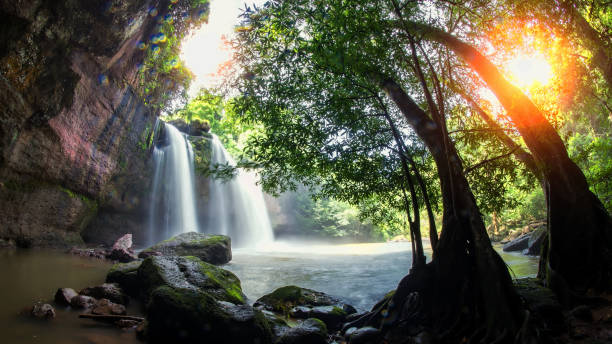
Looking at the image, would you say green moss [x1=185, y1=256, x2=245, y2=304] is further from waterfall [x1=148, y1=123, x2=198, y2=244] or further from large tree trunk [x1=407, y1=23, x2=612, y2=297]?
waterfall [x1=148, y1=123, x2=198, y2=244]

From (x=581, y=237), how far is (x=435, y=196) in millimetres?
3314

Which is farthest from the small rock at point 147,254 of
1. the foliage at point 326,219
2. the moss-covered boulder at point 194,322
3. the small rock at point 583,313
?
the foliage at point 326,219

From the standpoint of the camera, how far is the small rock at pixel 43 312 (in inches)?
179

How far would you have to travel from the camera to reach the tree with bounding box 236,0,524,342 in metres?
4.18

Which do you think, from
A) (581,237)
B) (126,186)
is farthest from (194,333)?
(126,186)

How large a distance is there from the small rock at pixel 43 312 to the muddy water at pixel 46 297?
0.35ft

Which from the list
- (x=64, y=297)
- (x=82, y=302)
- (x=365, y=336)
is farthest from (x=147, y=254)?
(x=365, y=336)

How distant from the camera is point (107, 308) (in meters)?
5.08

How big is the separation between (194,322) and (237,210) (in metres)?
21.6

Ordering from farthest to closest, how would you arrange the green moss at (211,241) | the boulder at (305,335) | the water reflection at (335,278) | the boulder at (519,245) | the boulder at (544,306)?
the boulder at (519,245) < the green moss at (211,241) < the water reflection at (335,278) < the boulder at (305,335) < the boulder at (544,306)

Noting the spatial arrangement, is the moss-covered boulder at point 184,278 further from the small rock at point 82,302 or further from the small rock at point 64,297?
the small rock at point 64,297

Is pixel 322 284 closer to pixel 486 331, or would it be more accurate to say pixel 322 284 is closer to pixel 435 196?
pixel 435 196

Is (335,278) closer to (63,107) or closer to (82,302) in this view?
(82,302)

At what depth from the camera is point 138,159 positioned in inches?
694
